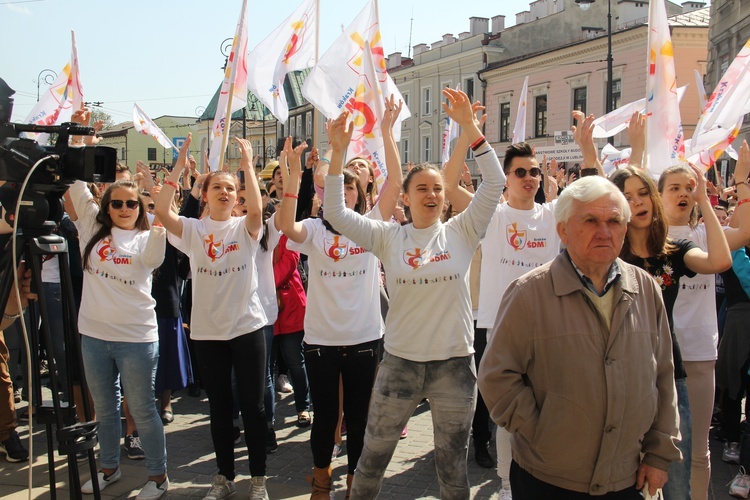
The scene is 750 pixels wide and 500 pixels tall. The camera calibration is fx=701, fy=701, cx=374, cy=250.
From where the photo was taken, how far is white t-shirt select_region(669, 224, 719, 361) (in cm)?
395

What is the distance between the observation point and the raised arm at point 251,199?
456 centimetres

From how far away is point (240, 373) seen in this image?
15.0ft

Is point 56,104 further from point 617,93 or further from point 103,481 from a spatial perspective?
point 617,93

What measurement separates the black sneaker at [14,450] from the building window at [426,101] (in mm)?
43138

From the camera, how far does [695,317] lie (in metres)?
4.02

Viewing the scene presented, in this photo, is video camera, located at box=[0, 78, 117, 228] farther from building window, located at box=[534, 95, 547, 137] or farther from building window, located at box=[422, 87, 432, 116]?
building window, located at box=[422, 87, 432, 116]

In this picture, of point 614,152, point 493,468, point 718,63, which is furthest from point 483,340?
point 718,63

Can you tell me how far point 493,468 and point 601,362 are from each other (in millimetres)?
2863

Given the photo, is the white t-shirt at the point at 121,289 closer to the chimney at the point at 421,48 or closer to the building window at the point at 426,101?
the building window at the point at 426,101

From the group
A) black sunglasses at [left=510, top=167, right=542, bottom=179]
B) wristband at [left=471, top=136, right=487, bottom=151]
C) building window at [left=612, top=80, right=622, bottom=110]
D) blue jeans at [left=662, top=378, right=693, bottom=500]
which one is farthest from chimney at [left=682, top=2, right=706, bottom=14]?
blue jeans at [left=662, top=378, right=693, bottom=500]

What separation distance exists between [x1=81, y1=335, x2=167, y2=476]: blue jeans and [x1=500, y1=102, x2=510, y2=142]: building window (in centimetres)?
3787

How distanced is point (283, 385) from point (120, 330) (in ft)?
11.2

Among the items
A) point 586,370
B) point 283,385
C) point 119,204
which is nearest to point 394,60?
point 283,385

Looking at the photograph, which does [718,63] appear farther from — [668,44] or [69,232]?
[69,232]
